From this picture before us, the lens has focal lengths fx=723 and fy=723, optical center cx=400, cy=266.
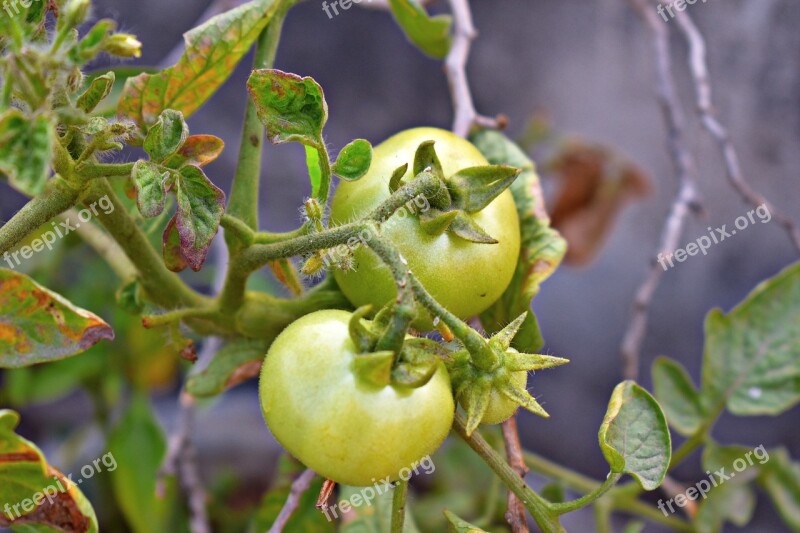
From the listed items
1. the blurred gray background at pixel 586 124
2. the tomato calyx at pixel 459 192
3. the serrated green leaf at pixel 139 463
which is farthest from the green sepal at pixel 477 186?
the blurred gray background at pixel 586 124

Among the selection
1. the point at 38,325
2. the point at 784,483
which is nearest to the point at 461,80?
the point at 38,325

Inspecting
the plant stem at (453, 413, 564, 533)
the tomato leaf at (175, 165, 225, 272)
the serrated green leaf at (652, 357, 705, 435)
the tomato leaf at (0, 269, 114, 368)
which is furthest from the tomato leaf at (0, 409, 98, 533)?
the serrated green leaf at (652, 357, 705, 435)

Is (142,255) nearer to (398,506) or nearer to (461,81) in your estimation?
(398,506)

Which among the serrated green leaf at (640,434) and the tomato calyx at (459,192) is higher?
the tomato calyx at (459,192)

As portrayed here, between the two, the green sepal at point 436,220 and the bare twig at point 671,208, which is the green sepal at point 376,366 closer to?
the green sepal at point 436,220

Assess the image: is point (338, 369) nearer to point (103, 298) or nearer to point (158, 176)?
point (158, 176)

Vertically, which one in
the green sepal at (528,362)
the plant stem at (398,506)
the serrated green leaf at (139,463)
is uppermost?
the green sepal at (528,362)

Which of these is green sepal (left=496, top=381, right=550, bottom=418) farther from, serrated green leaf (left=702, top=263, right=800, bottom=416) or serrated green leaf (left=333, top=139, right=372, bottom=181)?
serrated green leaf (left=702, top=263, right=800, bottom=416)
